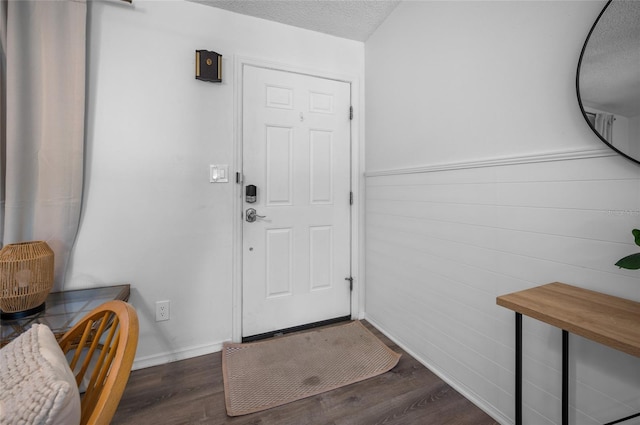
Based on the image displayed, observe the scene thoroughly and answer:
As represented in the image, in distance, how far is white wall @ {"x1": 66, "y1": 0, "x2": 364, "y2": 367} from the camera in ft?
5.88

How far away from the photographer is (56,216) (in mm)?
1641

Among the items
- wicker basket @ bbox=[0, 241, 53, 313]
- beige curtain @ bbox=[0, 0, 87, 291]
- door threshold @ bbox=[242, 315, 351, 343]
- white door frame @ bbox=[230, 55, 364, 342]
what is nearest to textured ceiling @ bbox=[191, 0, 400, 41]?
white door frame @ bbox=[230, 55, 364, 342]

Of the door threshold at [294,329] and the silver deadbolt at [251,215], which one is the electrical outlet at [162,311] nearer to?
the door threshold at [294,329]

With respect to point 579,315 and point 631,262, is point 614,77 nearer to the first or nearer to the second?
point 631,262

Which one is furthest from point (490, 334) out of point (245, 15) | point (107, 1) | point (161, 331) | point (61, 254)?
point (107, 1)

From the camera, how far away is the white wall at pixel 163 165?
1.79m

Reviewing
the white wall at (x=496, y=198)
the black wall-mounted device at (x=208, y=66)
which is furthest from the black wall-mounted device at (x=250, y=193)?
the white wall at (x=496, y=198)

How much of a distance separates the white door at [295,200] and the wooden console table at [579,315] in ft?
5.01

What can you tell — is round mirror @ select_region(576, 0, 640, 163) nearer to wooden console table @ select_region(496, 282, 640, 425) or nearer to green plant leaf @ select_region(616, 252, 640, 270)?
green plant leaf @ select_region(616, 252, 640, 270)

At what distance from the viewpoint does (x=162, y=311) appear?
193 cm

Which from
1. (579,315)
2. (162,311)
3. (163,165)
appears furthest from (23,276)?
(579,315)

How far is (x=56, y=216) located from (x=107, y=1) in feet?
4.46

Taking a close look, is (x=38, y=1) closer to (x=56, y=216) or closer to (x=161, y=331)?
(x=56, y=216)

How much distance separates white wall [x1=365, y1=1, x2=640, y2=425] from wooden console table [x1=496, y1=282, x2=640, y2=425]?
0.11 m
